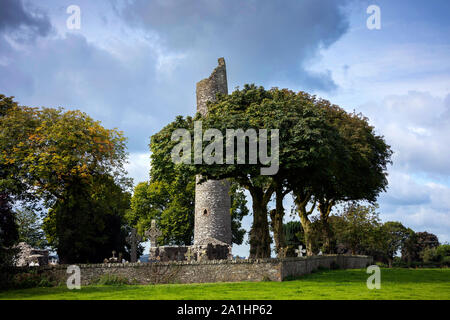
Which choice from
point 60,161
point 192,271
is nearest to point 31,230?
point 60,161

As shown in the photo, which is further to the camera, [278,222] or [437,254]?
[437,254]

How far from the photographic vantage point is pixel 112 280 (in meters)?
25.1

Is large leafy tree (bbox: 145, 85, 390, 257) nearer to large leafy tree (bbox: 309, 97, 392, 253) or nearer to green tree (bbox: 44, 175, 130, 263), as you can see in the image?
large leafy tree (bbox: 309, 97, 392, 253)

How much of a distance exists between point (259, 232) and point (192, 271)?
192 inches

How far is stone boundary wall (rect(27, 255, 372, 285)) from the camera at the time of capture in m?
23.6

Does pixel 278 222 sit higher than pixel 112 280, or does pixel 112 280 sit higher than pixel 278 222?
pixel 278 222

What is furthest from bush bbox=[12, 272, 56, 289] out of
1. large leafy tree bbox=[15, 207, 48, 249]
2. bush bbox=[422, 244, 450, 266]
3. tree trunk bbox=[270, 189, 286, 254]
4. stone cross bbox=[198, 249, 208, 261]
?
bush bbox=[422, 244, 450, 266]

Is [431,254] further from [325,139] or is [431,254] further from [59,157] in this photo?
[59,157]

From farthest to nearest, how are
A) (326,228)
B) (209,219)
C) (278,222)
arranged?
(326,228) < (209,219) < (278,222)

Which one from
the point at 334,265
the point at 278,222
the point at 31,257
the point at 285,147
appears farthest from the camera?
the point at 334,265

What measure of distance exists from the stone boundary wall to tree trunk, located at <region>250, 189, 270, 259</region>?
2170 millimetres

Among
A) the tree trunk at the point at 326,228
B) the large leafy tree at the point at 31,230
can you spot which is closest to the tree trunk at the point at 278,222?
the tree trunk at the point at 326,228

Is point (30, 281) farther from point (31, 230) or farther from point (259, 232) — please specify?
point (31, 230)

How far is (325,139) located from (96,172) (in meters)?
18.1
